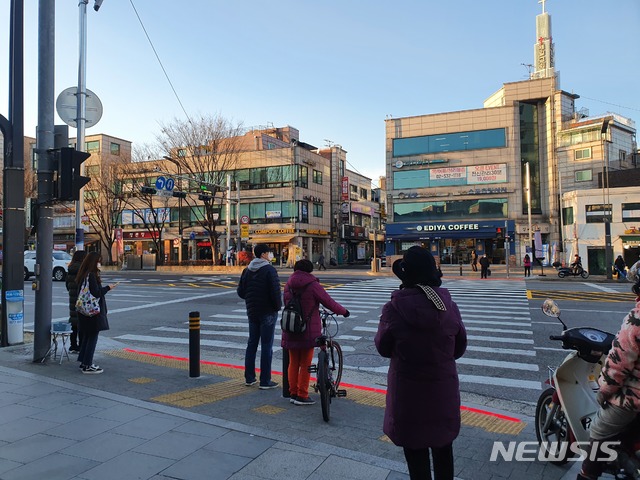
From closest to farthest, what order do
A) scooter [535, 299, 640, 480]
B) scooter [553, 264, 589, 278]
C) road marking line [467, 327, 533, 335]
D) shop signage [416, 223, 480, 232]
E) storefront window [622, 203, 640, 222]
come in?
scooter [535, 299, 640, 480]
road marking line [467, 327, 533, 335]
scooter [553, 264, 589, 278]
storefront window [622, 203, 640, 222]
shop signage [416, 223, 480, 232]

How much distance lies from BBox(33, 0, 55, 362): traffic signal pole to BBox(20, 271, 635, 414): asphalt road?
222 centimetres

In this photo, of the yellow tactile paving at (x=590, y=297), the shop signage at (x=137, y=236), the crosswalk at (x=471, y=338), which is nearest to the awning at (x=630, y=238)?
the yellow tactile paving at (x=590, y=297)

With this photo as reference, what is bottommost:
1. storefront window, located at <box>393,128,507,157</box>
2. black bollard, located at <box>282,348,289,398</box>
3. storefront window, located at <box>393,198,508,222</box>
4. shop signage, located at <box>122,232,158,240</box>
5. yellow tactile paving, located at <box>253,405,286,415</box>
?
yellow tactile paving, located at <box>253,405,286,415</box>

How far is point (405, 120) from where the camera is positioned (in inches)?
2012

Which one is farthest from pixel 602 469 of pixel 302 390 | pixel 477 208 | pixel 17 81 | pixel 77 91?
pixel 477 208

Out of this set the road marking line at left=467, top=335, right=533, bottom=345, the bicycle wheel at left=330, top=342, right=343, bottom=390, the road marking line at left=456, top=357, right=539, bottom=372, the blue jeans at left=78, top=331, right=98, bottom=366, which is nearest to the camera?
the bicycle wheel at left=330, top=342, right=343, bottom=390

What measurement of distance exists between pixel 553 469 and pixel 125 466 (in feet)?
11.6

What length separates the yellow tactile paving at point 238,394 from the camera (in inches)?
203

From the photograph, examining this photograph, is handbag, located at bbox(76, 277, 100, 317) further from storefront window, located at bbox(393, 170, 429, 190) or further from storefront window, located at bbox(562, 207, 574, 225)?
storefront window, located at bbox(393, 170, 429, 190)

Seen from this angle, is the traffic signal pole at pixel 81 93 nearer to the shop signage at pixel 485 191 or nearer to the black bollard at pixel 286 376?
the black bollard at pixel 286 376

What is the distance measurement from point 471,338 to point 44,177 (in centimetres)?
879

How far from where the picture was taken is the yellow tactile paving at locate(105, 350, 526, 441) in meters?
5.15

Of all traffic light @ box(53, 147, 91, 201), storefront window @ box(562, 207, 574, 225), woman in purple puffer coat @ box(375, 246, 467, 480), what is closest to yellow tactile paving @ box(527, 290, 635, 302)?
traffic light @ box(53, 147, 91, 201)

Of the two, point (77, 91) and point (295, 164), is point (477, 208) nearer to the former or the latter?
point (295, 164)
